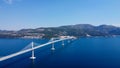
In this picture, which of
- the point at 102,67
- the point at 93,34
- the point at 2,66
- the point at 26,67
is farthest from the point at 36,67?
the point at 93,34

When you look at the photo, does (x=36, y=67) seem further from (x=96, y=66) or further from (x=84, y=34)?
(x=84, y=34)

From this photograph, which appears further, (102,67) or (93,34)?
(93,34)

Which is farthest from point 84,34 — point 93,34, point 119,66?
point 119,66

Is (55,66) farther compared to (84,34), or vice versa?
(84,34)

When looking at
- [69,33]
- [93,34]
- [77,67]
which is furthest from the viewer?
[93,34]

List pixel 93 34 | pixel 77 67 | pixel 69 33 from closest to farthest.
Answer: pixel 77 67, pixel 69 33, pixel 93 34

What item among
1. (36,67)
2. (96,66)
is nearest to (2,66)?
(36,67)

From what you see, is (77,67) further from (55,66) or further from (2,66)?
(2,66)

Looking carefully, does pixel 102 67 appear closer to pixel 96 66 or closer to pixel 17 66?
pixel 96 66
